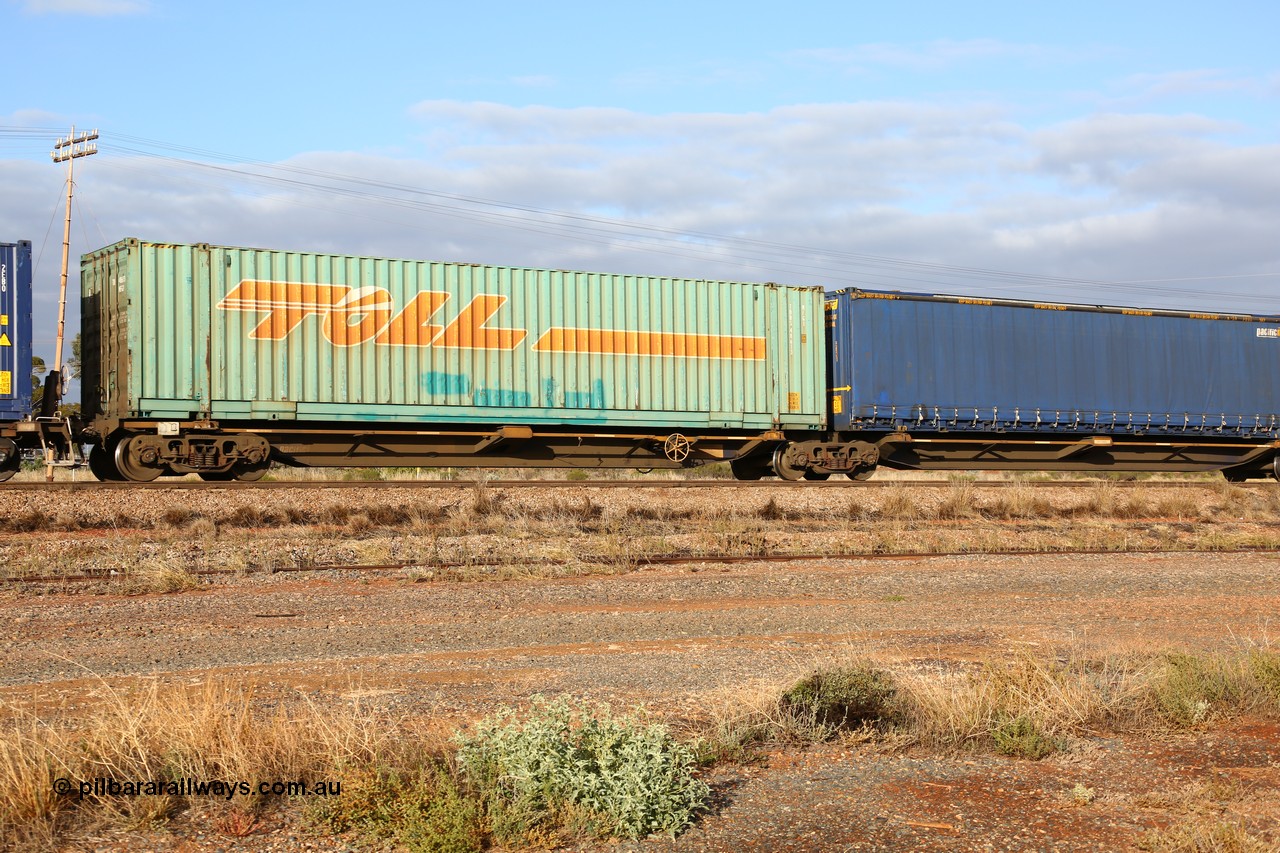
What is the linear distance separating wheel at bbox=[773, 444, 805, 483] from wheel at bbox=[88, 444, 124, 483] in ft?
36.5

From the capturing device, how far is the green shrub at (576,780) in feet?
14.6

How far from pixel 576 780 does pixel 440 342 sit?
13.5m

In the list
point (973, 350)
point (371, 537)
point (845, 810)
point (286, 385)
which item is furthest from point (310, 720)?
point (973, 350)

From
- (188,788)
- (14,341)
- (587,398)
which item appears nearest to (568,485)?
(587,398)

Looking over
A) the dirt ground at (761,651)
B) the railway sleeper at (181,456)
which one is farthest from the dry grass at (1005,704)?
the railway sleeper at (181,456)

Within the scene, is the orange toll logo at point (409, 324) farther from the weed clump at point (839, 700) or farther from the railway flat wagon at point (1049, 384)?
the weed clump at point (839, 700)

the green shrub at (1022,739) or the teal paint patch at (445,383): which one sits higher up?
the teal paint patch at (445,383)

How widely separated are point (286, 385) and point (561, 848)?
1338 cm

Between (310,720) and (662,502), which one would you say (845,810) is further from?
(662,502)

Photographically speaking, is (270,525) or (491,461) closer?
(270,525)

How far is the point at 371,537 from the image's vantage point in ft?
47.4

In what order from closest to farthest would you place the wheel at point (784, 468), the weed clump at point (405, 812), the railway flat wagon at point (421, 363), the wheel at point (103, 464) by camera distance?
the weed clump at point (405, 812)
the railway flat wagon at point (421, 363)
the wheel at point (103, 464)
the wheel at point (784, 468)

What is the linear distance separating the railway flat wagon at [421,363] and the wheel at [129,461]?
0.03 meters

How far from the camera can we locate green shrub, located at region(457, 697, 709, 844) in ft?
14.6
